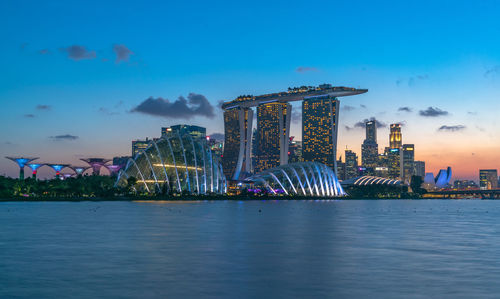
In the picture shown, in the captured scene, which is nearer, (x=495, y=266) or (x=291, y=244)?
(x=495, y=266)

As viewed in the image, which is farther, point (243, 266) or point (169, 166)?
point (169, 166)

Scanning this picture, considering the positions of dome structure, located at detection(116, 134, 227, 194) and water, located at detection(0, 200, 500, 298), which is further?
dome structure, located at detection(116, 134, 227, 194)

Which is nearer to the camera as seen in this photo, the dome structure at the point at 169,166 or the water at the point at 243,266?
the water at the point at 243,266

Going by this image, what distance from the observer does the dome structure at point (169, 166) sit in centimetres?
16425

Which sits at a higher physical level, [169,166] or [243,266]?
[169,166]

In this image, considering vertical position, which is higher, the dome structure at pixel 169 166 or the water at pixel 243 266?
the dome structure at pixel 169 166

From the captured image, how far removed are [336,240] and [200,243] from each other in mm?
10577

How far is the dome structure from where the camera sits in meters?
164

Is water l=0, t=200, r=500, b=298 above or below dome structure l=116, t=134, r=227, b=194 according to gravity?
below

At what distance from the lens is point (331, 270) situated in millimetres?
26359

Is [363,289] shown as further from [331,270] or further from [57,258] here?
[57,258]

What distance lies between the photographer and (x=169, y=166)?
165 meters

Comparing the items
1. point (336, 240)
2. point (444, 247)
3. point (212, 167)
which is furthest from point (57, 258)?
point (212, 167)

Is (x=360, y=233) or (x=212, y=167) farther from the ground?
(x=212, y=167)
